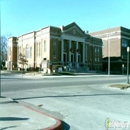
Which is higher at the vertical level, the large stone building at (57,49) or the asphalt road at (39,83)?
the large stone building at (57,49)

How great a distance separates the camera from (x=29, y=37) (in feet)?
248

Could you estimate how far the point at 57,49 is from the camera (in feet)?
221

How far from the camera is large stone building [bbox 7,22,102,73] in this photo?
6538cm

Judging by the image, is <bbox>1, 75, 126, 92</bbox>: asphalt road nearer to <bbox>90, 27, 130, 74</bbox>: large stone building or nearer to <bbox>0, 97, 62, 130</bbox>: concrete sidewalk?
<bbox>0, 97, 62, 130</bbox>: concrete sidewalk

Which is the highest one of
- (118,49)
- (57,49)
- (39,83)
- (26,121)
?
(118,49)

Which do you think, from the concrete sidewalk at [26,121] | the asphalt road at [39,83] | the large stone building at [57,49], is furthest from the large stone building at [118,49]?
the concrete sidewalk at [26,121]

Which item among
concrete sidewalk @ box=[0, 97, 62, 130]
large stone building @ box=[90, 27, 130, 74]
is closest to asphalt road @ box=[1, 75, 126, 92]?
concrete sidewalk @ box=[0, 97, 62, 130]

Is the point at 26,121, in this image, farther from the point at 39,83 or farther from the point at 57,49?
the point at 57,49

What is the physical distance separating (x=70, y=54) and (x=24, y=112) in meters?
63.0

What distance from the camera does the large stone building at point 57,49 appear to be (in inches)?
2574

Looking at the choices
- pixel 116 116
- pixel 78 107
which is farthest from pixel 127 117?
pixel 78 107

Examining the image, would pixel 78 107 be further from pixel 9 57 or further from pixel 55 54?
pixel 9 57

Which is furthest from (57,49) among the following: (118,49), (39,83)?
(39,83)

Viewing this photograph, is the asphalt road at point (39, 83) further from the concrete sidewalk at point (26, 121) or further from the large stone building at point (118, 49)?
the large stone building at point (118, 49)
